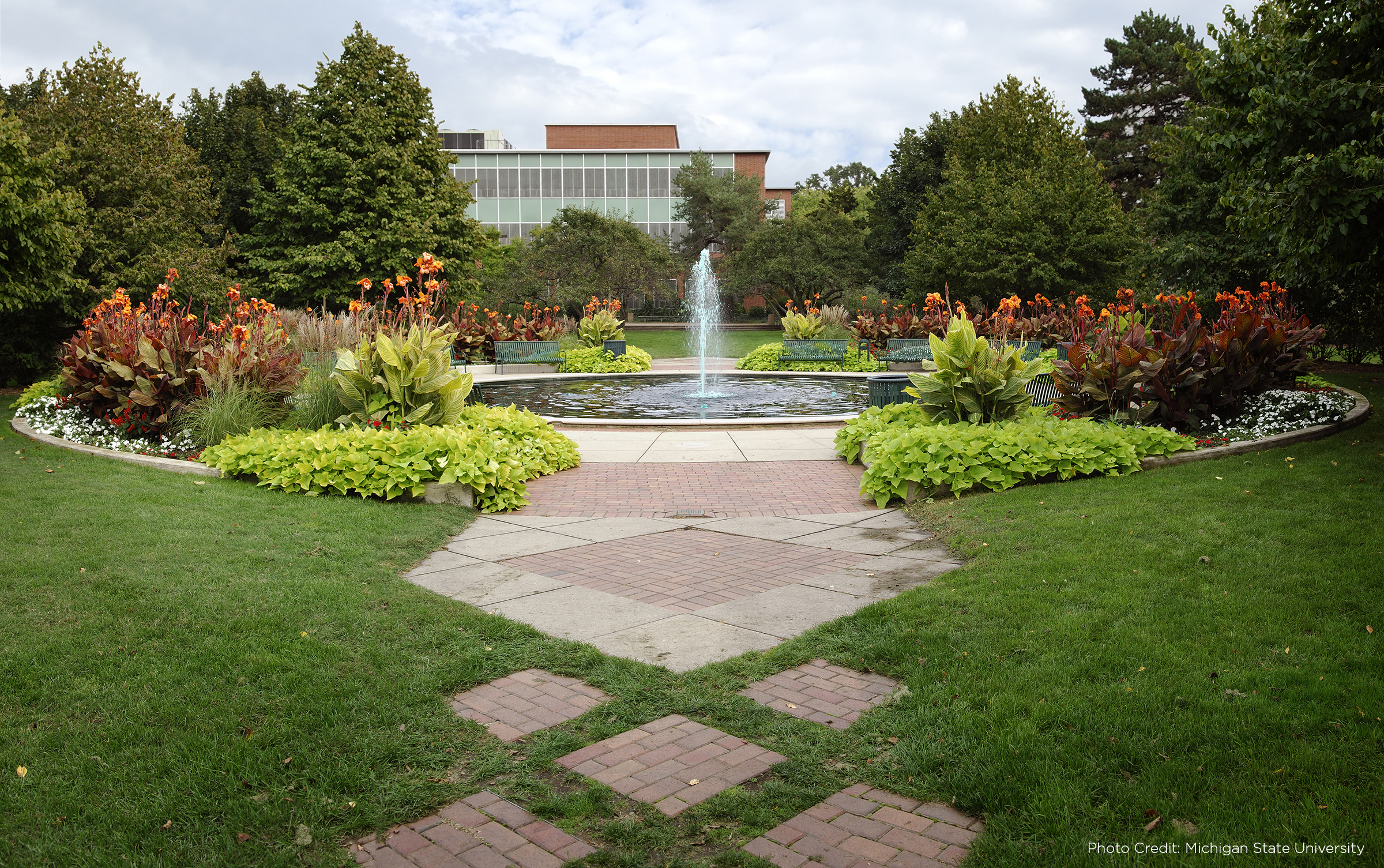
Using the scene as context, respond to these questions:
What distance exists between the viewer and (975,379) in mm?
8781

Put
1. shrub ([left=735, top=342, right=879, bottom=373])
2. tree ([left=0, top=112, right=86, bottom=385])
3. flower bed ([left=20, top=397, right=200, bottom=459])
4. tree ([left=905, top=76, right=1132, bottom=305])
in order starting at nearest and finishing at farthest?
1. flower bed ([left=20, top=397, right=200, bottom=459])
2. tree ([left=0, top=112, right=86, bottom=385])
3. shrub ([left=735, top=342, right=879, bottom=373])
4. tree ([left=905, top=76, right=1132, bottom=305])

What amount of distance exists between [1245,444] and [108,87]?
27084 millimetres

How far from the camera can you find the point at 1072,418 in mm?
9289

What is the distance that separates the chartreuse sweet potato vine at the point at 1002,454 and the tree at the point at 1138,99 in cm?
3779

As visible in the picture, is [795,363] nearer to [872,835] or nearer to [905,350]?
[905,350]

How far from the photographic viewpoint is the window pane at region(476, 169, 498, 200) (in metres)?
65.4

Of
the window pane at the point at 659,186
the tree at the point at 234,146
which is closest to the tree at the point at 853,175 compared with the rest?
the window pane at the point at 659,186

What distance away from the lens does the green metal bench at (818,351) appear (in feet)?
70.2

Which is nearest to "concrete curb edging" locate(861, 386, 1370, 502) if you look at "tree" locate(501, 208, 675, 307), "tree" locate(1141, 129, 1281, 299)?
"tree" locate(1141, 129, 1281, 299)

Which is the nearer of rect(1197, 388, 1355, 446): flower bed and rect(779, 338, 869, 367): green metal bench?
rect(1197, 388, 1355, 446): flower bed

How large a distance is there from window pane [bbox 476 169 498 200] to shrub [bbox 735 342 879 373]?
48.1m

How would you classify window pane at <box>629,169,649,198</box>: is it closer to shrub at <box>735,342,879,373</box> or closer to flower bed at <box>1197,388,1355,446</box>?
shrub at <box>735,342,879,373</box>

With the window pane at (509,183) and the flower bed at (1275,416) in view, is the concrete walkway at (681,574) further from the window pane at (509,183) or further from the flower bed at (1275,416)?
the window pane at (509,183)

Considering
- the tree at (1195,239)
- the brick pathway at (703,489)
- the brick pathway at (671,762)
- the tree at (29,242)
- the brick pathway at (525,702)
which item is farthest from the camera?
the tree at (1195,239)
